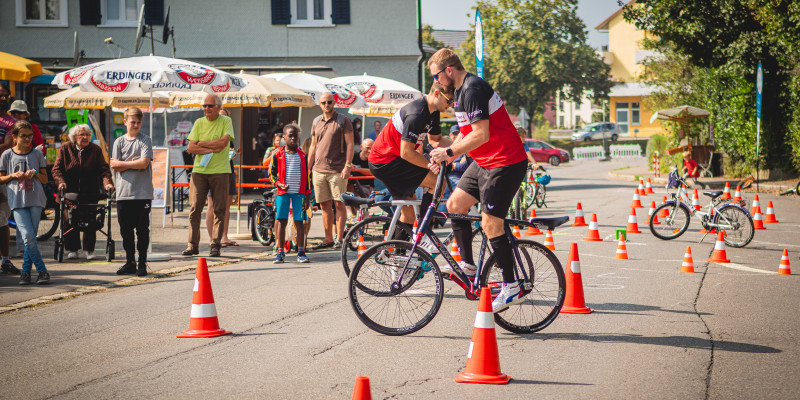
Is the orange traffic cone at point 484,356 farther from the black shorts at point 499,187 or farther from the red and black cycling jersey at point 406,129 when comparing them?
the red and black cycling jersey at point 406,129

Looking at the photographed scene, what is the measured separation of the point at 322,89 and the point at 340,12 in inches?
492

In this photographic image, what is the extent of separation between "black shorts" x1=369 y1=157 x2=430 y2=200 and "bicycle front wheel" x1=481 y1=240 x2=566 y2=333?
1.53 m

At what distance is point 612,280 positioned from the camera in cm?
930

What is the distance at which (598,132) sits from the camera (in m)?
72.0

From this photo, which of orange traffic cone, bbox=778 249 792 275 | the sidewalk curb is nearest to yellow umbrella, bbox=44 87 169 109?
the sidewalk curb

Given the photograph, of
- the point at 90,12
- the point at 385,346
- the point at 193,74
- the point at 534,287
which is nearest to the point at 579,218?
the point at 193,74

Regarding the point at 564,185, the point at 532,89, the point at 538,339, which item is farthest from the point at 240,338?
the point at 532,89

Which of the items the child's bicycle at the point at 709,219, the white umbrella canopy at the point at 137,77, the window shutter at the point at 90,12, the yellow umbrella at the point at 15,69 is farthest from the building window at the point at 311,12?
the child's bicycle at the point at 709,219

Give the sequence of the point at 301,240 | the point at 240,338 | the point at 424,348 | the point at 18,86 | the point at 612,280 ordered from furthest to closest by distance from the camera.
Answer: the point at 18,86, the point at 301,240, the point at 612,280, the point at 240,338, the point at 424,348

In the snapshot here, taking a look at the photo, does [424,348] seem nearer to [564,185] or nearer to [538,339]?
[538,339]

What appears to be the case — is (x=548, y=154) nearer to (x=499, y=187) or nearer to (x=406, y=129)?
(x=406, y=129)

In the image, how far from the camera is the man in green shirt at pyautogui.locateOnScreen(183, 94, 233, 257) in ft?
37.4

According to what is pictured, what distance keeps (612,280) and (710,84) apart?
22.9 meters

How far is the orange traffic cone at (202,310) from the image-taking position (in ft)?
21.6
